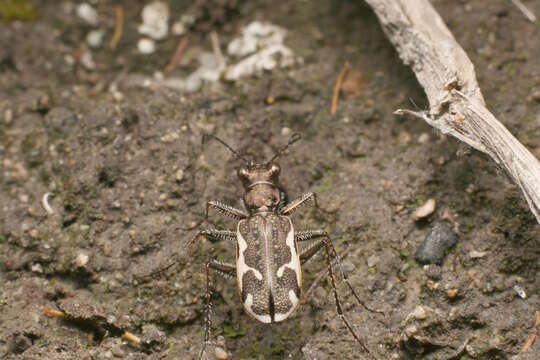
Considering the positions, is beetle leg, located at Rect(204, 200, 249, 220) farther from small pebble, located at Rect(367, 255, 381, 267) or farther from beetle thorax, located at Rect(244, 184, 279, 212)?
small pebble, located at Rect(367, 255, 381, 267)

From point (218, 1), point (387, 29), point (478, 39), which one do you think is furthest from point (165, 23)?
point (478, 39)

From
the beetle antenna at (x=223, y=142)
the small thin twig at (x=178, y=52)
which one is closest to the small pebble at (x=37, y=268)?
the beetle antenna at (x=223, y=142)

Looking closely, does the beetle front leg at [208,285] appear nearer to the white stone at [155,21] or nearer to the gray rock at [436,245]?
the gray rock at [436,245]

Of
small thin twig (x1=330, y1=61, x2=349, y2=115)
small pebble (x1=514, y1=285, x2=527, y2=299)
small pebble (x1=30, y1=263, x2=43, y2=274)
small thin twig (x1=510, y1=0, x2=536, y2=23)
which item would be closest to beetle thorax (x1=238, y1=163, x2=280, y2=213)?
small thin twig (x1=330, y1=61, x2=349, y2=115)

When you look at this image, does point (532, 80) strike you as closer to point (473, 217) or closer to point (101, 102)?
point (473, 217)

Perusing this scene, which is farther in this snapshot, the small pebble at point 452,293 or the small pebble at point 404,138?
the small pebble at point 404,138
